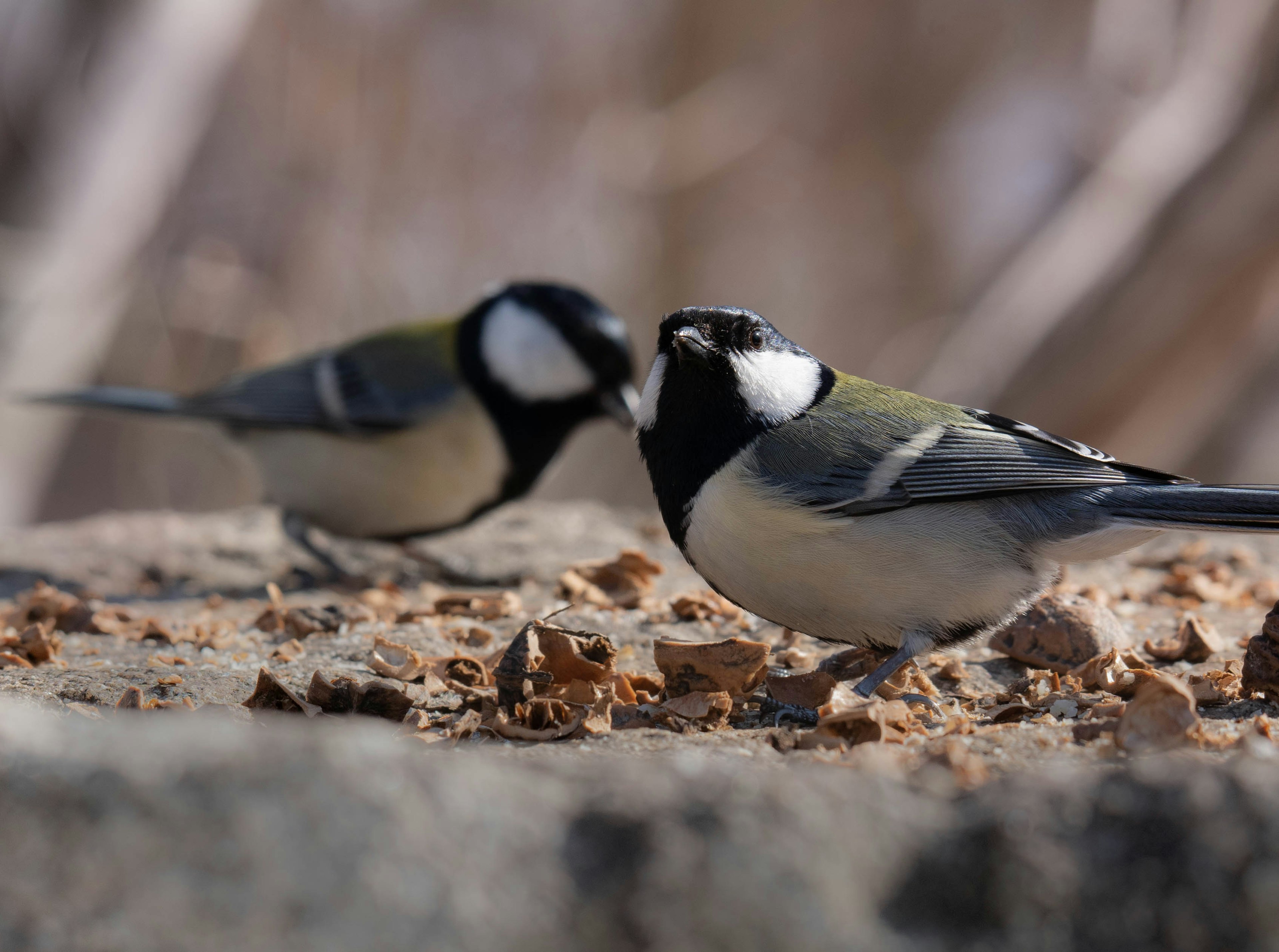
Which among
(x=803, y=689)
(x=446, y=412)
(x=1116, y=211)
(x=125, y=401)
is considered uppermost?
(x=1116, y=211)

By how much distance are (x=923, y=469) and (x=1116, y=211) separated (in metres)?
5.21

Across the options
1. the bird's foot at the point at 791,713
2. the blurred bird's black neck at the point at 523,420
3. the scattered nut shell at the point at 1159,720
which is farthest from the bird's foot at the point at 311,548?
the scattered nut shell at the point at 1159,720

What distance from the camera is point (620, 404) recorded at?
428cm

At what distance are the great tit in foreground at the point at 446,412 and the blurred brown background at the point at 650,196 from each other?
0.58 meters

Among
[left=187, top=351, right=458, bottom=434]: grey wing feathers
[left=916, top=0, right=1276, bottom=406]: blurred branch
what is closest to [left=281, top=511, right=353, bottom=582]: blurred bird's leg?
[left=187, top=351, right=458, bottom=434]: grey wing feathers

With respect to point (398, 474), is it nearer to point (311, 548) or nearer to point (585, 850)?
point (311, 548)

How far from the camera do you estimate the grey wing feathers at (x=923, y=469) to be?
2.47m

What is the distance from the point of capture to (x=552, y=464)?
4.55 metres

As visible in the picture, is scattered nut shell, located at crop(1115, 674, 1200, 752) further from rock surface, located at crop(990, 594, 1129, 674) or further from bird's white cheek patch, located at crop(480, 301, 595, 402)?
bird's white cheek patch, located at crop(480, 301, 595, 402)

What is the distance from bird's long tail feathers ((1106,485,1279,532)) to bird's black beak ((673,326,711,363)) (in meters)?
0.94

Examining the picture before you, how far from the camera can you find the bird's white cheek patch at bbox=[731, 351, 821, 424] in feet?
8.46

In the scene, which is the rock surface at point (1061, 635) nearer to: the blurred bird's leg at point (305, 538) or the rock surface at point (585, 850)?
the rock surface at point (585, 850)

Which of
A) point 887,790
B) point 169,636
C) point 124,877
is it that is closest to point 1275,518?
point 887,790

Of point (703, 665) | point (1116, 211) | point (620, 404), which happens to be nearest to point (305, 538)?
point (620, 404)
